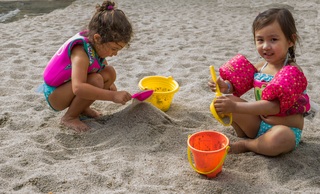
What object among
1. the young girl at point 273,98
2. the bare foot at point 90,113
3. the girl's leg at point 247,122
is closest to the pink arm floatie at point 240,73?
the young girl at point 273,98

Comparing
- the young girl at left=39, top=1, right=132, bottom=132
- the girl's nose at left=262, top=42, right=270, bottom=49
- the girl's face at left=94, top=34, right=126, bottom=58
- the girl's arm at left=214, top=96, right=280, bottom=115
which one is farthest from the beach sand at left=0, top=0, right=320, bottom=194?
the girl's nose at left=262, top=42, right=270, bottom=49

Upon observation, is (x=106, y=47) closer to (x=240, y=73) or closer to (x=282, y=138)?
(x=240, y=73)

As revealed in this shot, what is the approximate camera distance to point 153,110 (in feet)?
8.63

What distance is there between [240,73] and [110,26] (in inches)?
34.4

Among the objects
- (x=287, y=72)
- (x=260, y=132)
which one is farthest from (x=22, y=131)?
(x=287, y=72)

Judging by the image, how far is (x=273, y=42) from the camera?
2191mm

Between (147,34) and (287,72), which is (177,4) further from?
(287,72)

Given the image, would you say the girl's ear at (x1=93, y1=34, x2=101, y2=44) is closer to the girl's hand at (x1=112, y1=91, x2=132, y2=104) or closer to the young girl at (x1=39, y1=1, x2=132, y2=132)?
the young girl at (x1=39, y1=1, x2=132, y2=132)

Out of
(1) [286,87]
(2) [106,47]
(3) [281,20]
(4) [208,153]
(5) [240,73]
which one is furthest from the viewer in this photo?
(2) [106,47]

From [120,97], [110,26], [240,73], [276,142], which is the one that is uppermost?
[110,26]

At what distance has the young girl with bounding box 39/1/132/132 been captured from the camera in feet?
7.93

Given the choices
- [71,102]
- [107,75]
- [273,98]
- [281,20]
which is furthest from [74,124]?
[281,20]

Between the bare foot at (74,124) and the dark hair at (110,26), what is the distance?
22.4 inches

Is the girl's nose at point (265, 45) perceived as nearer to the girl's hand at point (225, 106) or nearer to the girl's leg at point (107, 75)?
the girl's hand at point (225, 106)
